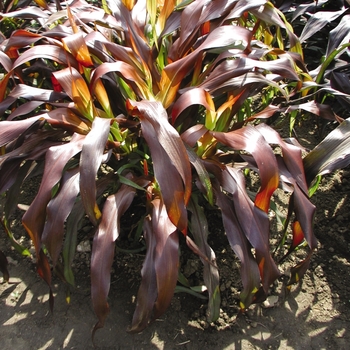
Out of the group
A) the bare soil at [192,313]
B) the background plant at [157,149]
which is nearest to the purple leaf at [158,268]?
the background plant at [157,149]

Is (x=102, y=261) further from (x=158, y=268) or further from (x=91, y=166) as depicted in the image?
(x=91, y=166)

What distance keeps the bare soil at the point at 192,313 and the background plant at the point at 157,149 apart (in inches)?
5.4

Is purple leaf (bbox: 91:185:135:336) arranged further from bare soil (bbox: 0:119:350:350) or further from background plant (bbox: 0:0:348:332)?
bare soil (bbox: 0:119:350:350)

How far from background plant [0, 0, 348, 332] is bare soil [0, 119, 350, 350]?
0.45 ft

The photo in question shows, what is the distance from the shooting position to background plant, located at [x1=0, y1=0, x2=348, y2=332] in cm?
121

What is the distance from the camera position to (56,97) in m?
1.59

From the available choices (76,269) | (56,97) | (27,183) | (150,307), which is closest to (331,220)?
(150,307)

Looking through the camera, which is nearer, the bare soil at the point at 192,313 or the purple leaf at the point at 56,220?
the purple leaf at the point at 56,220

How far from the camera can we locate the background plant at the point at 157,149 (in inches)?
47.6

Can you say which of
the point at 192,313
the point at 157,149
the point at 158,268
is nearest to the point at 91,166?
the point at 157,149

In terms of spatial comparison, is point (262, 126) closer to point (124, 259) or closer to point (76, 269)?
point (124, 259)

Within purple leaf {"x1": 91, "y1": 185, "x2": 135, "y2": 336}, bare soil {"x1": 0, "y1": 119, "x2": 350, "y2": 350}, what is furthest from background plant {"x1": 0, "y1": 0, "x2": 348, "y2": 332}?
bare soil {"x1": 0, "y1": 119, "x2": 350, "y2": 350}

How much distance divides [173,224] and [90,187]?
0.27 m

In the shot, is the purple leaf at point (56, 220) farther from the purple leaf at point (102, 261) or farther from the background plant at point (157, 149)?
the purple leaf at point (102, 261)
